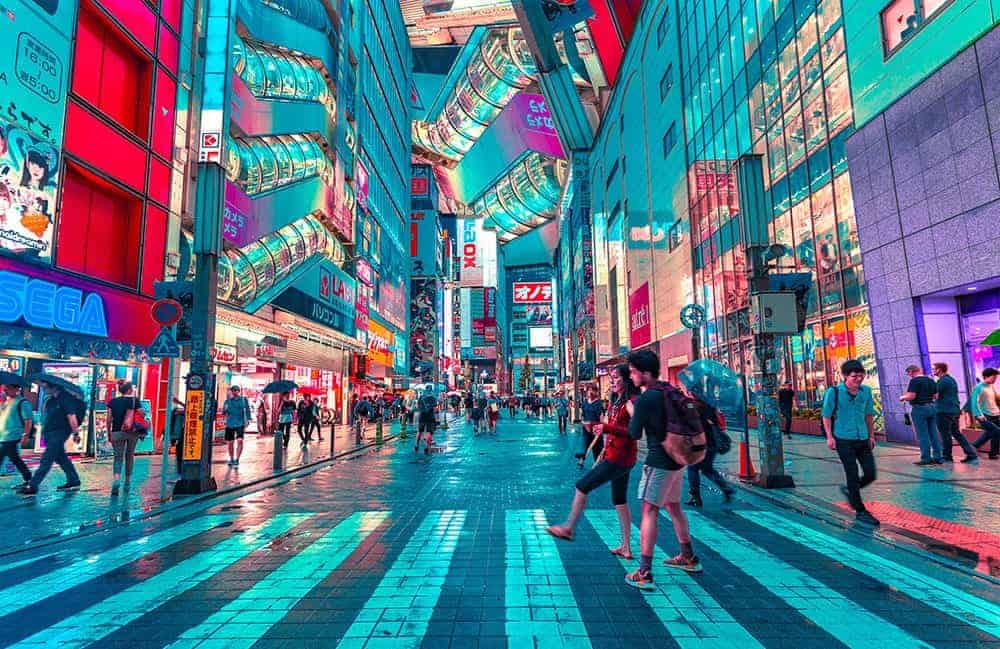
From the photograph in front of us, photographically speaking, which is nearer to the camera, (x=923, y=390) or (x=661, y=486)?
(x=661, y=486)

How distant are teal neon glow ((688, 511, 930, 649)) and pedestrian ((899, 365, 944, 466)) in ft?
22.7

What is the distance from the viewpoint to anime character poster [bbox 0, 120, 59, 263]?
12180mm

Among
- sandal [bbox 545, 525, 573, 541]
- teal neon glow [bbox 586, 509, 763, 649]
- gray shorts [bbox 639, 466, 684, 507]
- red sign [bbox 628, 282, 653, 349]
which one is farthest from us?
red sign [bbox 628, 282, 653, 349]

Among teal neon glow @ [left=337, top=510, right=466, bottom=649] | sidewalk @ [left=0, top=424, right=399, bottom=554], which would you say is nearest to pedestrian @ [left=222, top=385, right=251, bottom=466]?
sidewalk @ [left=0, top=424, right=399, bottom=554]

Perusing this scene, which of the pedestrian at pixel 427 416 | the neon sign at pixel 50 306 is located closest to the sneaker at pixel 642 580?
the pedestrian at pixel 427 416

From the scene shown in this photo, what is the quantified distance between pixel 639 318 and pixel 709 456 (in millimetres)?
33599

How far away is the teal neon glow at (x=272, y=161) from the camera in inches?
846

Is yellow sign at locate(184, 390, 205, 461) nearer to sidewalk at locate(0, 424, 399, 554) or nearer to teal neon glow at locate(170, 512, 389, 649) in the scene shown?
sidewalk at locate(0, 424, 399, 554)

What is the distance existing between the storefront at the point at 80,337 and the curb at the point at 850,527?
15.2 metres

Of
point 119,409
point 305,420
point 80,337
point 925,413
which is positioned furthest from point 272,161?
point 925,413

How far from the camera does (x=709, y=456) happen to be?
27.0 feet

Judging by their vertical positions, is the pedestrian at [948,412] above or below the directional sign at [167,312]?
below

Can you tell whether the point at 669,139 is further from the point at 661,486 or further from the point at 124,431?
the point at 661,486

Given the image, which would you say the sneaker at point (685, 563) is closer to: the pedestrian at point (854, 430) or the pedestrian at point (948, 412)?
the pedestrian at point (854, 430)
